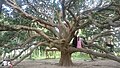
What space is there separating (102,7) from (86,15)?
0.64 metres

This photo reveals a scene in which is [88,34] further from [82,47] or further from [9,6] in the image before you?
[9,6]

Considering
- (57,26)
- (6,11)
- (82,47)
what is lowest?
(82,47)

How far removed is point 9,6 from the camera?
407 inches

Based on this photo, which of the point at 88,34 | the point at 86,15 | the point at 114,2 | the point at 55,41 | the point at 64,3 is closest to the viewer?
the point at 114,2

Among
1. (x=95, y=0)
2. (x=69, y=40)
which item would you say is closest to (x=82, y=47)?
(x=69, y=40)

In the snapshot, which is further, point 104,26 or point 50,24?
point 50,24

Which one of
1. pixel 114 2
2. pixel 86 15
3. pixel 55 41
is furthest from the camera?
pixel 55 41

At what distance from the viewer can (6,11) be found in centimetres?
1072

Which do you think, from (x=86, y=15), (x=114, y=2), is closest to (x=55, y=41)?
(x=86, y=15)

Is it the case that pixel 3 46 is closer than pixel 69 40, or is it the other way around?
pixel 3 46

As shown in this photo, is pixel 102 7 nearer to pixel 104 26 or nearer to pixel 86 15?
pixel 86 15

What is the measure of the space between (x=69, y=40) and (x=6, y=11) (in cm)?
278

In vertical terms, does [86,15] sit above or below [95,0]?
below

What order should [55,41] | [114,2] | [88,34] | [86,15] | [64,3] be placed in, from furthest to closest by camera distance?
[88,34] < [55,41] < [86,15] < [64,3] < [114,2]
